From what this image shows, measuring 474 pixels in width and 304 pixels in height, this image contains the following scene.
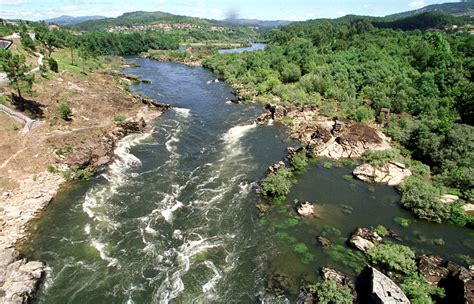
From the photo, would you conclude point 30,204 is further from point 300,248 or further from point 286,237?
point 300,248

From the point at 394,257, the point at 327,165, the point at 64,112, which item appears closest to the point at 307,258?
the point at 394,257

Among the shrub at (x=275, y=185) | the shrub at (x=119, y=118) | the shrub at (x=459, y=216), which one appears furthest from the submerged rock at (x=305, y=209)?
the shrub at (x=119, y=118)

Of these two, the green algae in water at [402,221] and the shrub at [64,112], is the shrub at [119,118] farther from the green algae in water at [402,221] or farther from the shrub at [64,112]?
the green algae in water at [402,221]

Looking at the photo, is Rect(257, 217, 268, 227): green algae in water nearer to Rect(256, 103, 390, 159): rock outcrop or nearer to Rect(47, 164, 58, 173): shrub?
Rect(256, 103, 390, 159): rock outcrop

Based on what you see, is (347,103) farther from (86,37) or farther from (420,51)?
(86,37)

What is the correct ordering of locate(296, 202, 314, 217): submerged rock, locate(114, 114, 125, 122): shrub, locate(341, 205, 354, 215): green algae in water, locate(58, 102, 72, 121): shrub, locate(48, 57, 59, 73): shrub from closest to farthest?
locate(296, 202, 314, 217): submerged rock, locate(341, 205, 354, 215): green algae in water, locate(58, 102, 72, 121): shrub, locate(114, 114, 125, 122): shrub, locate(48, 57, 59, 73): shrub

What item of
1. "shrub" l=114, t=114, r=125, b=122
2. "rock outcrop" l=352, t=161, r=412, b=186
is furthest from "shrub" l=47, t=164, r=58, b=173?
"rock outcrop" l=352, t=161, r=412, b=186
